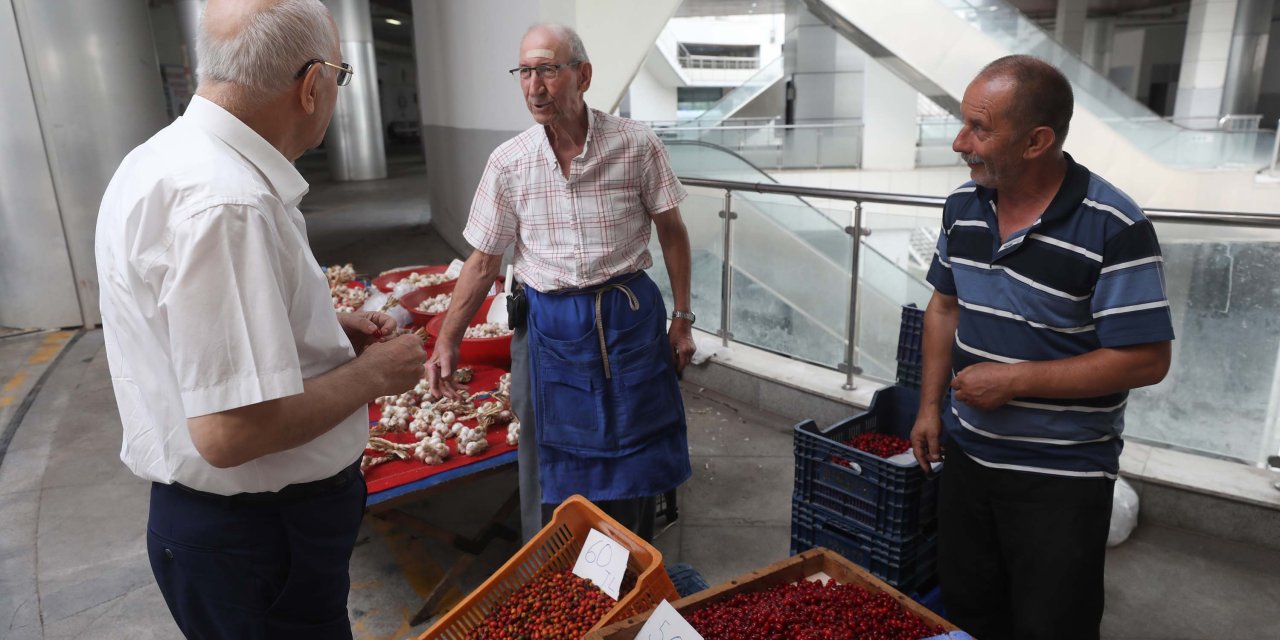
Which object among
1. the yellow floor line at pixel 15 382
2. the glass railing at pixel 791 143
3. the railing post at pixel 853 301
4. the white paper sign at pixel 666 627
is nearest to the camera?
the white paper sign at pixel 666 627

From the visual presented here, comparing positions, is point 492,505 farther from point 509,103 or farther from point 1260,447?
point 509,103

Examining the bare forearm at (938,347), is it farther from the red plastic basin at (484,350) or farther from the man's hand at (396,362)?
the red plastic basin at (484,350)

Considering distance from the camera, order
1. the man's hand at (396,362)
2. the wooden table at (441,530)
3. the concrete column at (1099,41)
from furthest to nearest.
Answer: the concrete column at (1099,41) < the wooden table at (441,530) < the man's hand at (396,362)

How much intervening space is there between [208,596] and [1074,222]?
1.77m

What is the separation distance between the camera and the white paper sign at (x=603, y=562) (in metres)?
1.84

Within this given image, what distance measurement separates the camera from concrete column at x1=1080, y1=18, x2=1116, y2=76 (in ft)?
76.5

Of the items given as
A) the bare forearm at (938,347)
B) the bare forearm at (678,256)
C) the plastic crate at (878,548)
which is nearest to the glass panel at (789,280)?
the bare forearm at (678,256)

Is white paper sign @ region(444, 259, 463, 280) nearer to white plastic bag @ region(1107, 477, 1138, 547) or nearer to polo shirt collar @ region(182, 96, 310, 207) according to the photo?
polo shirt collar @ region(182, 96, 310, 207)

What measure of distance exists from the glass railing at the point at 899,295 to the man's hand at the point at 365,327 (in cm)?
255

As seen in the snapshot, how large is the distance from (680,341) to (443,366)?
774 mm

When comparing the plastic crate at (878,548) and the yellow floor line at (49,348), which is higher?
the plastic crate at (878,548)

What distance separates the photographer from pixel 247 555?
1.33 meters

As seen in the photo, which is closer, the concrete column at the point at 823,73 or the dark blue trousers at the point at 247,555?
the dark blue trousers at the point at 247,555

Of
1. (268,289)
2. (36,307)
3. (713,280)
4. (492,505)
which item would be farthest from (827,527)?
(36,307)
